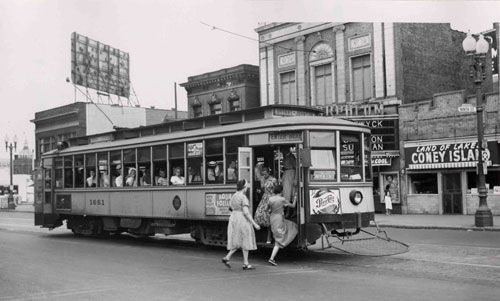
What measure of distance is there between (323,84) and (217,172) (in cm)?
2025

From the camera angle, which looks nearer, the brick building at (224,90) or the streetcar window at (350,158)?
the streetcar window at (350,158)

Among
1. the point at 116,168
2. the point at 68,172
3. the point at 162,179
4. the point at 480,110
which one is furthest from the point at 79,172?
the point at 480,110

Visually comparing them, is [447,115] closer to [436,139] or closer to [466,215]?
[436,139]

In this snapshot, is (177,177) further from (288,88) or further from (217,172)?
(288,88)

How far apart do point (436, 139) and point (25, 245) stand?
18938mm

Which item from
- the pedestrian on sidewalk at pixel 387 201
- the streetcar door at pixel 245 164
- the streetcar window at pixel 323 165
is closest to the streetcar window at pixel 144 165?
the streetcar door at pixel 245 164

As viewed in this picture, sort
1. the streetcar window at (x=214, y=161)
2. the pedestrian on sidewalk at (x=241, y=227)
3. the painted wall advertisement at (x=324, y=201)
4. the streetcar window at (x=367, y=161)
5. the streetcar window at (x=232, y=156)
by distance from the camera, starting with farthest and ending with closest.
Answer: the streetcar window at (x=214, y=161)
the streetcar window at (x=232, y=156)
the streetcar window at (x=367, y=161)
the painted wall advertisement at (x=324, y=201)
the pedestrian on sidewalk at (x=241, y=227)

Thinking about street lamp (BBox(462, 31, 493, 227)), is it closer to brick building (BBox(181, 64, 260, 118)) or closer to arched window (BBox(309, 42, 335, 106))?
arched window (BBox(309, 42, 335, 106))

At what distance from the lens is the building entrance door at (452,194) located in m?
27.6

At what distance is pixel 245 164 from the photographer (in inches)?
521

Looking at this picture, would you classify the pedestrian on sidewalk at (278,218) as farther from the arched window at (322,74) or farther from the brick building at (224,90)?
the brick building at (224,90)

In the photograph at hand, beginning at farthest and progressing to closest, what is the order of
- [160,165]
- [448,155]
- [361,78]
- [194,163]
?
[361,78] < [448,155] < [160,165] < [194,163]

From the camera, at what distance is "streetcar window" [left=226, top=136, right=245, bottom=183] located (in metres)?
13.5

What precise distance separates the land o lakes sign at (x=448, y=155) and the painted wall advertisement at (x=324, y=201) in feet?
51.2
